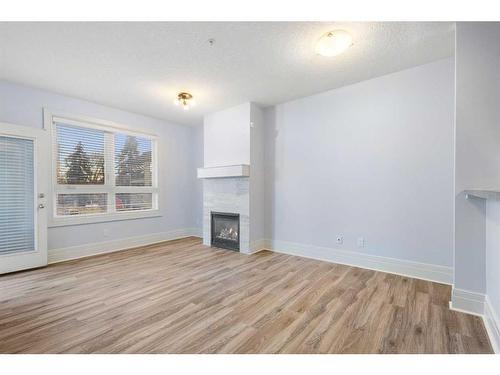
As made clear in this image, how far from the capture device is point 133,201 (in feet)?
15.2

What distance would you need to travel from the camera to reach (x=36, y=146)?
3330 mm

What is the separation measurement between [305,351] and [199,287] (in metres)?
1.42

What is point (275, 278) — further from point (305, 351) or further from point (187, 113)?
point (187, 113)

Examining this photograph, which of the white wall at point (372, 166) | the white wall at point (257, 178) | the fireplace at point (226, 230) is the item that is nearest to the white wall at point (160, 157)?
the fireplace at point (226, 230)

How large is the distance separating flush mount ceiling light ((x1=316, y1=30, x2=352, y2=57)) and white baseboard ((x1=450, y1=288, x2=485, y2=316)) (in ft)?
8.15

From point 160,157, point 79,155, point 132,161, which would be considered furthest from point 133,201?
point 79,155

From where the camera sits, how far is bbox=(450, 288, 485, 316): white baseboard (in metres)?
1.99

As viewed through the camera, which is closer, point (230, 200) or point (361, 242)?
point (361, 242)

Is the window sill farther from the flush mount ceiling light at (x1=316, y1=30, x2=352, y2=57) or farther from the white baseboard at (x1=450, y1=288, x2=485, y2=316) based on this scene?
the white baseboard at (x1=450, y1=288, x2=485, y2=316)

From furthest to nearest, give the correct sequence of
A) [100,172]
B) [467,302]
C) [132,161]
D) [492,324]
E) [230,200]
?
[132,161], [230,200], [100,172], [467,302], [492,324]

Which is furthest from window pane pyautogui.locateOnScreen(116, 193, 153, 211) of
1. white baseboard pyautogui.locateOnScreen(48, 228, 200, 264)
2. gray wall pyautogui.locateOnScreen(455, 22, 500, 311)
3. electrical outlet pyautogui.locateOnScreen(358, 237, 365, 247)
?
gray wall pyautogui.locateOnScreen(455, 22, 500, 311)

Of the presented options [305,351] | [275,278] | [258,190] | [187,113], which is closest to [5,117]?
[187,113]

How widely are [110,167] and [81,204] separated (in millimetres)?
793

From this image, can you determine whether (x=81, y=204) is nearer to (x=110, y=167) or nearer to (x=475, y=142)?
(x=110, y=167)
